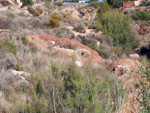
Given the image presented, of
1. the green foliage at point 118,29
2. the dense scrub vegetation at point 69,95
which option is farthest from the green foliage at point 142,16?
the dense scrub vegetation at point 69,95

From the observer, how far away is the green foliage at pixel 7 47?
624 centimetres

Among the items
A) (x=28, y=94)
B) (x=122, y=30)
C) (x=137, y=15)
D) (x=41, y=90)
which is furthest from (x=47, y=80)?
(x=137, y=15)

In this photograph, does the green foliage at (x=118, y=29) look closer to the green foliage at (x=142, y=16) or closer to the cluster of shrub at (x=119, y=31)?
the cluster of shrub at (x=119, y=31)

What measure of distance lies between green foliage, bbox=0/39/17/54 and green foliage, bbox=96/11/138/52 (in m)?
10.5

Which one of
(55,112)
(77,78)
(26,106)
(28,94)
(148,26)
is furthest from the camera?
(148,26)

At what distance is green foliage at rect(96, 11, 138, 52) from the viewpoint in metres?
15.4

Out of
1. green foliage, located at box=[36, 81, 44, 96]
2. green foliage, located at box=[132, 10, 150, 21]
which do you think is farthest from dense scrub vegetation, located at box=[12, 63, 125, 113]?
green foliage, located at box=[132, 10, 150, 21]

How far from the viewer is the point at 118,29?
53.3 feet

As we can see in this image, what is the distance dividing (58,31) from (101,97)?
11434mm

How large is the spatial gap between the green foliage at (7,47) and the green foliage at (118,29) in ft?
34.6

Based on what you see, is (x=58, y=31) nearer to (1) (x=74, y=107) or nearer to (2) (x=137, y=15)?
(1) (x=74, y=107)

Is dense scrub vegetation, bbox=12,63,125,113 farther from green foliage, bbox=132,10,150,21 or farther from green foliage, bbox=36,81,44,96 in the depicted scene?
green foliage, bbox=132,10,150,21

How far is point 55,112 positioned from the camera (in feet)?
8.03

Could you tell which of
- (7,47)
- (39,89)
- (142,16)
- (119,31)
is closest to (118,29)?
(119,31)
